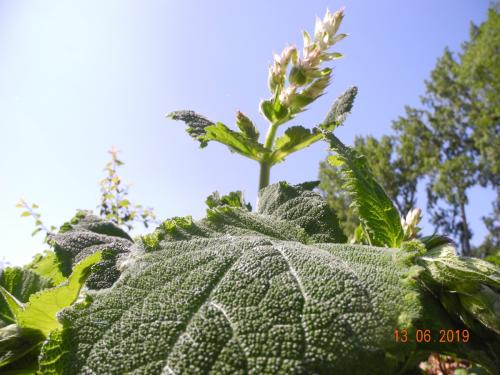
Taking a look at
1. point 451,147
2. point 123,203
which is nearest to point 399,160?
point 451,147

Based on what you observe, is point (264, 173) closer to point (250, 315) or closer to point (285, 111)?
point (285, 111)

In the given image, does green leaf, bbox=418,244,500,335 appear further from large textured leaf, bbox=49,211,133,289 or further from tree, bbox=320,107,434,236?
tree, bbox=320,107,434,236

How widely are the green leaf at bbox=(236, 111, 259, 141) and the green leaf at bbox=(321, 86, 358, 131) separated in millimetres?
190

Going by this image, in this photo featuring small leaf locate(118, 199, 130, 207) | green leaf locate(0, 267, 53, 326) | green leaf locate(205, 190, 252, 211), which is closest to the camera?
green leaf locate(0, 267, 53, 326)

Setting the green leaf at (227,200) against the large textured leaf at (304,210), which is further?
the green leaf at (227,200)

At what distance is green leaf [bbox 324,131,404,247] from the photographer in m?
0.84

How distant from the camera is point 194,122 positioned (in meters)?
1.31

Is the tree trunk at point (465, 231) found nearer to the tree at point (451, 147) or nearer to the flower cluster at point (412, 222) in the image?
the tree at point (451, 147)

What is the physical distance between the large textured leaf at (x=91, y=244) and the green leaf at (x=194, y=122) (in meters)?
0.33

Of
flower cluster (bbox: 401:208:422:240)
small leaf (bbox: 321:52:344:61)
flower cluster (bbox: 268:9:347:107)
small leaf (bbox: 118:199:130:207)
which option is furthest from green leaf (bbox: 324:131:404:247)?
small leaf (bbox: 118:199:130:207)

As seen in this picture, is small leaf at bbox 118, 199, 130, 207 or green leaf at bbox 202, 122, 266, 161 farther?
small leaf at bbox 118, 199, 130, 207

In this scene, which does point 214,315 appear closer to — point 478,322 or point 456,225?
point 478,322

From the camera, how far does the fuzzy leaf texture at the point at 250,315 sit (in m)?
0.45
